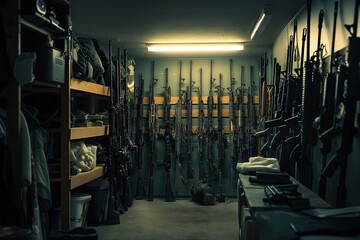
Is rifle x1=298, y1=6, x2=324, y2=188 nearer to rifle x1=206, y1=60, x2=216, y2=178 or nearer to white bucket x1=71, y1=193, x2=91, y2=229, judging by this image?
white bucket x1=71, y1=193, x2=91, y2=229

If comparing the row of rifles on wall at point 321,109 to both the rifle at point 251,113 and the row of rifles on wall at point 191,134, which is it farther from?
the row of rifles on wall at point 191,134

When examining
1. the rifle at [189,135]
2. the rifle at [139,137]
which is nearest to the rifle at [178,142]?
the rifle at [189,135]

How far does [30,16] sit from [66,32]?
2.03 feet

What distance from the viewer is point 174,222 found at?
6.50 metres

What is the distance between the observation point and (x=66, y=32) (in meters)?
4.19

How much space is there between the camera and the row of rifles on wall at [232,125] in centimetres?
390

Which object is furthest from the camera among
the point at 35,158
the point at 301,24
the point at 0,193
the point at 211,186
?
the point at 211,186

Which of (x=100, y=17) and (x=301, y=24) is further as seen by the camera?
(x=100, y=17)

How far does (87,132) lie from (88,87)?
0.60 m

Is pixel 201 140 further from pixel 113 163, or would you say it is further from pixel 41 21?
pixel 41 21

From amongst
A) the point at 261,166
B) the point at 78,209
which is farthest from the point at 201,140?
the point at 261,166

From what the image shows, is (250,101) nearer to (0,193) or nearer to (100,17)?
(100,17)

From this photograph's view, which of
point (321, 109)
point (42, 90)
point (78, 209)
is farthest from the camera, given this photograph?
point (78, 209)

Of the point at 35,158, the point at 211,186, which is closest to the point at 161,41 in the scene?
the point at 211,186
